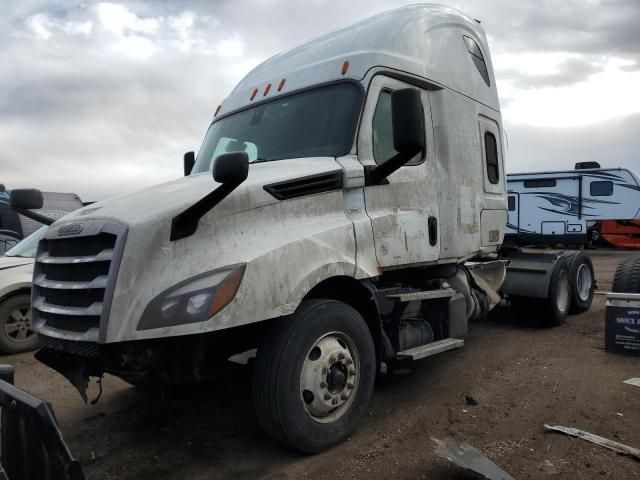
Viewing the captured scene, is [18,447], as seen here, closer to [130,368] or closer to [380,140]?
[130,368]

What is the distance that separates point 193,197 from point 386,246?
1.66m

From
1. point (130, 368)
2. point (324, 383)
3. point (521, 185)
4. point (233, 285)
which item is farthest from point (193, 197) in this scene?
point (521, 185)

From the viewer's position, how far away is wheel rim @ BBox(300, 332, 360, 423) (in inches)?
137

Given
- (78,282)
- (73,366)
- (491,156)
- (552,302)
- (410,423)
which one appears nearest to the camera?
(78,282)

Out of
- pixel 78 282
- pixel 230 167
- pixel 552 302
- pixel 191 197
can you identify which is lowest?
pixel 552 302

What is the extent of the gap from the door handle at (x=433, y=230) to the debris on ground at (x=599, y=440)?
177 centimetres

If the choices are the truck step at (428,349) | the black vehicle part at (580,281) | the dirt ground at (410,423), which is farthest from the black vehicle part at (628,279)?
the truck step at (428,349)

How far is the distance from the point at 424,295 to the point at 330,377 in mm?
1387

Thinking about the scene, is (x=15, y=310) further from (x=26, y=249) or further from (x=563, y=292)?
(x=563, y=292)

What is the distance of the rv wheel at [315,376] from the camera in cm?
330

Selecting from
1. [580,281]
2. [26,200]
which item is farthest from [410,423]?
[580,281]

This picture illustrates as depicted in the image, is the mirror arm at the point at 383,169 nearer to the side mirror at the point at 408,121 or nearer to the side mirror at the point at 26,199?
the side mirror at the point at 408,121

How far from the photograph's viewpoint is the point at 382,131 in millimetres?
4336

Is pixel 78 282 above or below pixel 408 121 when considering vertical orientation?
below
